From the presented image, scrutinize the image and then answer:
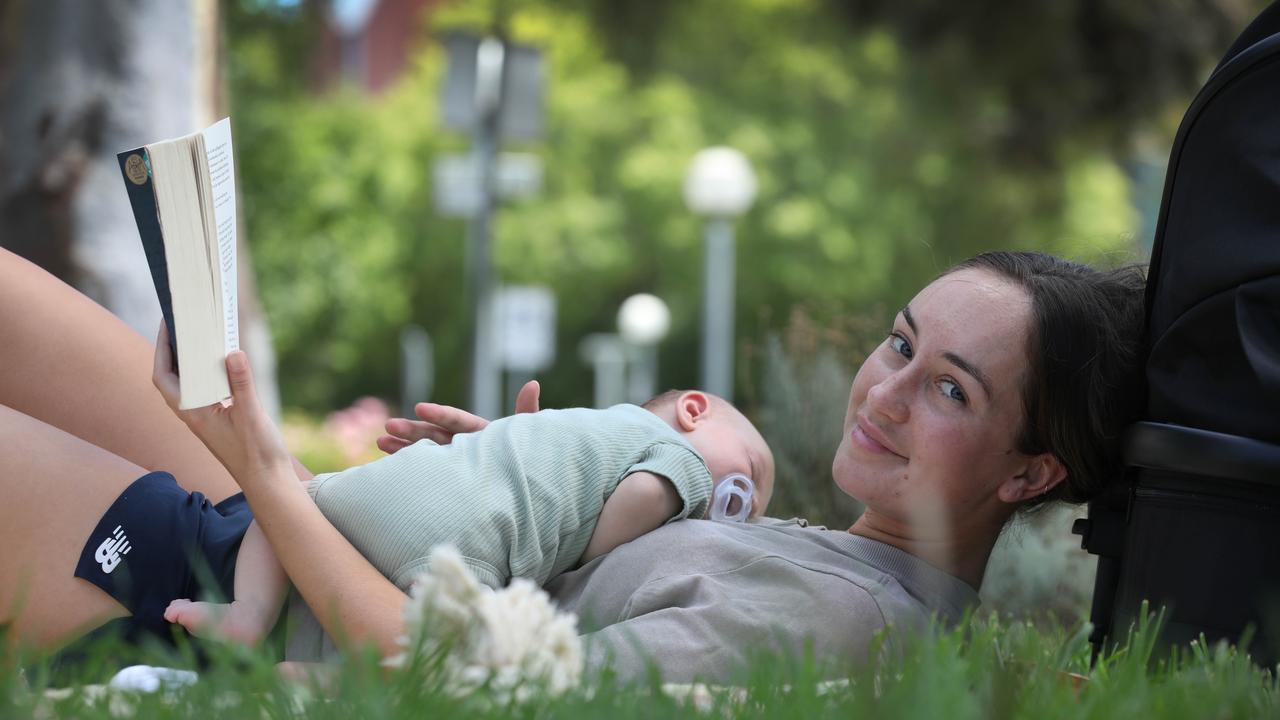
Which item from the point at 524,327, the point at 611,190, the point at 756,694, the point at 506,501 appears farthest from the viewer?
the point at 611,190

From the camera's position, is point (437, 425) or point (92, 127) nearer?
point (437, 425)

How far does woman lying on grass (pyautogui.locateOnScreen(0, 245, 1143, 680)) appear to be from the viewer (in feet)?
7.08

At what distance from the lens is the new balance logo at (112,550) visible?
2.31 meters

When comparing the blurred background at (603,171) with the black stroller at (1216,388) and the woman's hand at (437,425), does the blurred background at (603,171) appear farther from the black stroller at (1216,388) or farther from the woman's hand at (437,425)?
the black stroller at (1216,388)

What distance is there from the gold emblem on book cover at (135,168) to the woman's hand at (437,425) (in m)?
0.87

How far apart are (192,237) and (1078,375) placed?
1.49 m

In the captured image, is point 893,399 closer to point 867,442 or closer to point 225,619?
point 867,442

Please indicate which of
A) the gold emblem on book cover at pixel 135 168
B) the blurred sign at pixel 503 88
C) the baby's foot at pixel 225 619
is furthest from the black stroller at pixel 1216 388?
the blurred sign at pixel 503 88

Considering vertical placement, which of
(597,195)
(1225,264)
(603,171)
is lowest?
(597,195)

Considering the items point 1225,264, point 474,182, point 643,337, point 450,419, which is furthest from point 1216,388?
point 643,337

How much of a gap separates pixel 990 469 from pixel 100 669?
Answer: 148 cm

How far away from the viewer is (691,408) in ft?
9.06

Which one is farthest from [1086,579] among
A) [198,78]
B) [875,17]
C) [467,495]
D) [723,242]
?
[875,17]

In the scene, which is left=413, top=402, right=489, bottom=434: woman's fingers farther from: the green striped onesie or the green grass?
the green grass
